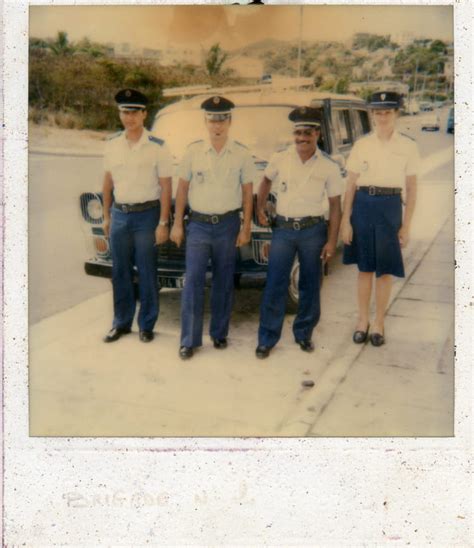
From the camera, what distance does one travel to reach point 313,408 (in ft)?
16.9

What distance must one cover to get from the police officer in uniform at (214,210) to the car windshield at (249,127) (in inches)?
2.0

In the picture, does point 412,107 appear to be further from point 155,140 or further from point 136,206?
point 136,206

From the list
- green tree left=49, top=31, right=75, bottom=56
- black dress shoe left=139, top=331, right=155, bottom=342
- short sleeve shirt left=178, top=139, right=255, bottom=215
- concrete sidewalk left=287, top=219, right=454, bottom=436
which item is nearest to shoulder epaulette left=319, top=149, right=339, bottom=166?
short sleeve shirt left=178, top=139, right=255, bottom=215

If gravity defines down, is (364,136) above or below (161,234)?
above

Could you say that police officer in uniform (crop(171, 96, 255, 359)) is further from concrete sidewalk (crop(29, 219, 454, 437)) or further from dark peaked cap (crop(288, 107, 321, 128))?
dark peaked cap (crop(288, 107, 321, 128))

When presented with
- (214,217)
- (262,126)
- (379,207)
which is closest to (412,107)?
(379,207)

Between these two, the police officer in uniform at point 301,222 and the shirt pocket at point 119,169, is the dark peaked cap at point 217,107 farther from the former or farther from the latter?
the shirt pocket at point 119,169

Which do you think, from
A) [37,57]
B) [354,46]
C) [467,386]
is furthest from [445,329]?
[37,57]

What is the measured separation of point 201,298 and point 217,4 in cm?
188

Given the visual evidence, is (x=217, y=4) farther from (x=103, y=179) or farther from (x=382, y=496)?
(x=382, y=496)

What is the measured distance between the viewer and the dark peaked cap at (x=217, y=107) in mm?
5134

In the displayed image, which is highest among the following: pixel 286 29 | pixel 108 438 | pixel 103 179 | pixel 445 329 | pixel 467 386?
pixel 286 29

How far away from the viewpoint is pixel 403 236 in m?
5.22

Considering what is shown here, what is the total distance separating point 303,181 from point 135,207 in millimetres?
1109
